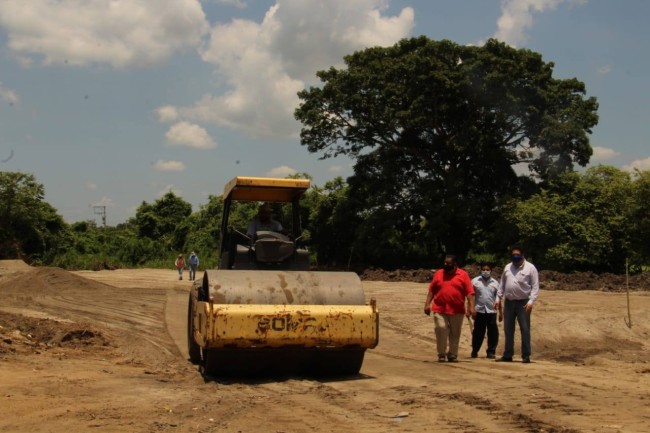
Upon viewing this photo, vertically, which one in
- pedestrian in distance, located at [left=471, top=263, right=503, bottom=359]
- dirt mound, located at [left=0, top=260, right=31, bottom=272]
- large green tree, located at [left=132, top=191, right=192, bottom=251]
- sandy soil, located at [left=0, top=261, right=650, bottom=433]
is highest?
large green tree, located at [left=132, top=191, right=192, bottom=251]

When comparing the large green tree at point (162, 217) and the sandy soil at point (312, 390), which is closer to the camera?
the sandy soil at point (312, 390)

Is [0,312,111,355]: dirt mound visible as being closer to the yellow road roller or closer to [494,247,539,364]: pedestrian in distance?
the yellow road roller

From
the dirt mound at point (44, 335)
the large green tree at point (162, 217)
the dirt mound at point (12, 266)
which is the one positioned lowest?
the dirt mound at point (44, 335)

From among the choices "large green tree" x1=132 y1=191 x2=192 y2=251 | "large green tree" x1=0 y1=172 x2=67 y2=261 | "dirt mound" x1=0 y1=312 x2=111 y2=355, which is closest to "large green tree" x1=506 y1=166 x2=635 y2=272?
"dirt mound" x1=0 y1=312 x2=111 y2=355

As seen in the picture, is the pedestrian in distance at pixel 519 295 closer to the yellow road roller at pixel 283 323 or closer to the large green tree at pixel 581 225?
the yellow road roller at pixel 283 323

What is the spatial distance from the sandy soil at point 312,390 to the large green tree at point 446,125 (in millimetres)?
19212

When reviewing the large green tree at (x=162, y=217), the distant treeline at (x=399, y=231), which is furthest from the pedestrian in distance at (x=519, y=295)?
the large green tree at (x=162, y=217)

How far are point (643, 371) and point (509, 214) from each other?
23.6 m

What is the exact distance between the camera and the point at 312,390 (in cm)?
796

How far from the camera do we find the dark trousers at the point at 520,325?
10820mm

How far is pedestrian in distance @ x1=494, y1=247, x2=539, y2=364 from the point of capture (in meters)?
11.0

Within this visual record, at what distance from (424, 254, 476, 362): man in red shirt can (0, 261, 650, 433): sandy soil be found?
0.37 metres

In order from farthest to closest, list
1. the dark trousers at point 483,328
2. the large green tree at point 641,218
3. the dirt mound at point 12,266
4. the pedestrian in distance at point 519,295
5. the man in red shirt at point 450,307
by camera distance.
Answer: the large green tree at point 641,218, the dirt mound at point 12,266, the dark trousers at point 483,328, the pedestrian in distance at point 519,295, the man in red shirt at point 450,307

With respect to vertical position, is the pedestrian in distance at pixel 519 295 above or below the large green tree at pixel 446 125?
below
